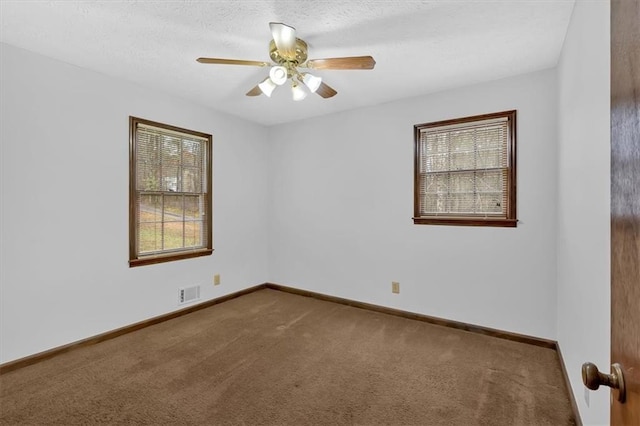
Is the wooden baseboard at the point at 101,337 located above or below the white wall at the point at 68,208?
below

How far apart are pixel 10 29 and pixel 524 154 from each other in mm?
4152

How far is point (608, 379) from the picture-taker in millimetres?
642

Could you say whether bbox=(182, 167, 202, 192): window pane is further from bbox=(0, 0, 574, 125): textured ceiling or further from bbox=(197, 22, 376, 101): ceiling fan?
bbox=(197, 22, 376, 101): ceiling fan

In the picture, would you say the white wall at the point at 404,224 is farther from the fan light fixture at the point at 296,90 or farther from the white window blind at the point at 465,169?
the fan light fixture at the point at 296,90

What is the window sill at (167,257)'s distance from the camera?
10.3 feet

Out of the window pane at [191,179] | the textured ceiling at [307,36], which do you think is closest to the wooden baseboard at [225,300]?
the window pane at [191,179]

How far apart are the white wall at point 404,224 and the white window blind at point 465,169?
130mm

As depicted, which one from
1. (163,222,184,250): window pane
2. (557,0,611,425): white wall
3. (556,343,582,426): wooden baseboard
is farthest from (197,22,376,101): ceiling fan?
(556,343,582,426): wooden baseboard

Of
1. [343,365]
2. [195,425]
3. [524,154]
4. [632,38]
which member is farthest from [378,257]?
[632,38]

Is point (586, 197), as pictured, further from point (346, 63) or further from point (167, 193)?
point (167, 193)

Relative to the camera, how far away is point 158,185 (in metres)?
3.36

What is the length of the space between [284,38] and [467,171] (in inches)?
86.6

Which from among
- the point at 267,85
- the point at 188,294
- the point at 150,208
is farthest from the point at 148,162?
the point at 267,85

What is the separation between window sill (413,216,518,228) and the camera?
289 cm
